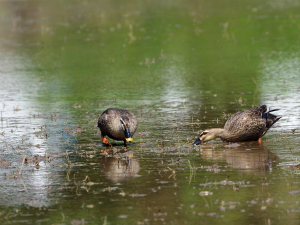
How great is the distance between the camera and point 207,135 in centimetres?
1291

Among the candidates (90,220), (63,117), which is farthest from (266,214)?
(63,117)

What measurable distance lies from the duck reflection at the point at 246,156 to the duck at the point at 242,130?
0.16m

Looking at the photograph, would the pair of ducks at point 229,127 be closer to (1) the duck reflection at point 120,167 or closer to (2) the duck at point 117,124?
(2) the duck at point 117,124

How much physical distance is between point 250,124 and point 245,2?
37376 mm

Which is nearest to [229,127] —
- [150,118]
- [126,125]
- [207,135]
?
[207,135]

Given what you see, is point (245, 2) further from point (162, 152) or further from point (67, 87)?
point (162, 152)

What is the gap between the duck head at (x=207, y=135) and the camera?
1282 centimetres

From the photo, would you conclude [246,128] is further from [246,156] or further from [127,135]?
[127,135]

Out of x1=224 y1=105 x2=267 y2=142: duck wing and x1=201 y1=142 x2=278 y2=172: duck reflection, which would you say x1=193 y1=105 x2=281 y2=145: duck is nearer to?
x1=224 y1=105 x2=267 y2=142: duck wing

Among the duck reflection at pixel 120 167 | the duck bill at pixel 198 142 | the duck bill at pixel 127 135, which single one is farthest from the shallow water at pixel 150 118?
the duck bill at pixel 127 135

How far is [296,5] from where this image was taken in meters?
45.1

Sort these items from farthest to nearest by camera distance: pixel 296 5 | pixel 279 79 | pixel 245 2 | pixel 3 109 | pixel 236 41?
pixel 245 2, pixel 296 5, pixel 236 41, pixel 279 79, pixel 3 109

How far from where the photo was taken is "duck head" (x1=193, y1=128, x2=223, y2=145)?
1282 centimetres

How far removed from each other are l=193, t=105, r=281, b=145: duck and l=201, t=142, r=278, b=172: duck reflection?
0.16 m
